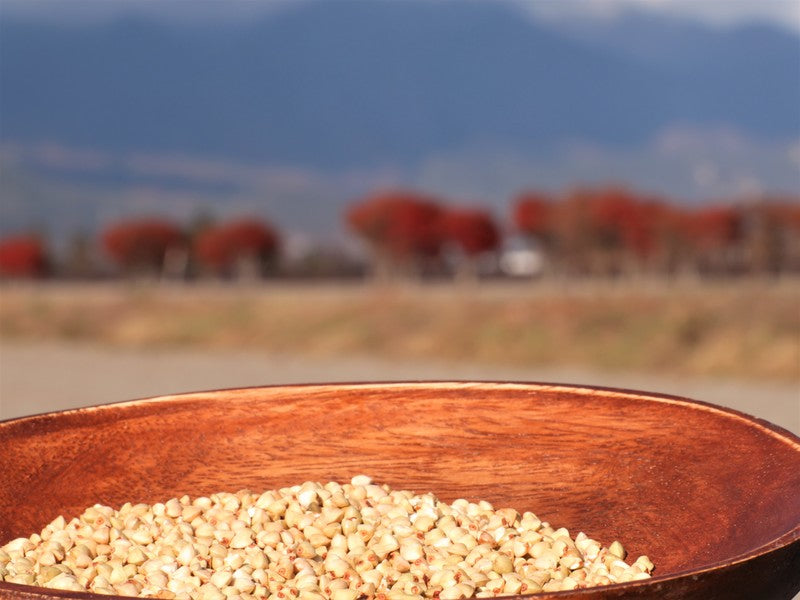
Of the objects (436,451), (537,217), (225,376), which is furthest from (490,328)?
(537,217)

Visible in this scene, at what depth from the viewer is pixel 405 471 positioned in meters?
2.32

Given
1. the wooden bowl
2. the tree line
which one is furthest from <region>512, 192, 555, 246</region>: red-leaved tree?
the wooden bowl

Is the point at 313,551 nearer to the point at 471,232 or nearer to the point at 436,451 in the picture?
the point at 436,451

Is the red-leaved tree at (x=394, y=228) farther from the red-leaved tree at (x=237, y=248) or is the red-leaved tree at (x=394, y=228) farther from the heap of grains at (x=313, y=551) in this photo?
the heap of grains at (x=313, y=551)

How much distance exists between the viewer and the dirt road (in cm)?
879

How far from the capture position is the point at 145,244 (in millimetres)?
45844

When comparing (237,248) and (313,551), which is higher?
(313,551)

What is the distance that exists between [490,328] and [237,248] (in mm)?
33445

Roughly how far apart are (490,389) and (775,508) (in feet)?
2.51

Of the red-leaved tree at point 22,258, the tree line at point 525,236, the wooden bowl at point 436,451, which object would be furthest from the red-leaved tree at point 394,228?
the wooden bowl at point 436,451

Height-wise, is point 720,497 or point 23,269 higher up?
point 720,497


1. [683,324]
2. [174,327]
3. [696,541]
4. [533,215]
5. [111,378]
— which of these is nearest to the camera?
[696,541]

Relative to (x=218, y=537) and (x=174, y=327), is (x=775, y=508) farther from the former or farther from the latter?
(x=174, y=327)

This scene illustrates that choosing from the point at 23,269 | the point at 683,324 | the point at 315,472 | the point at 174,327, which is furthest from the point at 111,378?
the point at 23,269
